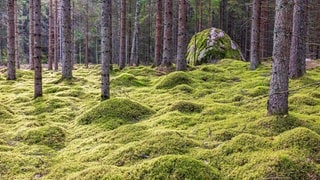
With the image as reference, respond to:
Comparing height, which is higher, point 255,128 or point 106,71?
point 106,71

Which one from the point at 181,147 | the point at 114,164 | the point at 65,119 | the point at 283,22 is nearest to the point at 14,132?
the point at 65,119

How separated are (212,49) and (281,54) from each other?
1701 cm

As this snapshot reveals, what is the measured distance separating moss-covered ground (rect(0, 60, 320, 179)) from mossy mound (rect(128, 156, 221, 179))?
0.01 meters

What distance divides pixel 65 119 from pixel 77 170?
163 inches

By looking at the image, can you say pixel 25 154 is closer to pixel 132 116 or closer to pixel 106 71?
pixel 132 116

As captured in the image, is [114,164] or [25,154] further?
[25,154]

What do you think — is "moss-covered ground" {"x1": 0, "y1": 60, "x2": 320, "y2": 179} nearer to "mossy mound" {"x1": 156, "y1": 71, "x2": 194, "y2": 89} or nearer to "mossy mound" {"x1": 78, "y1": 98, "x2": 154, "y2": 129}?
"mossy mound" {"x1": 78, "y1": 98, "x2": 154, "y2": 129}

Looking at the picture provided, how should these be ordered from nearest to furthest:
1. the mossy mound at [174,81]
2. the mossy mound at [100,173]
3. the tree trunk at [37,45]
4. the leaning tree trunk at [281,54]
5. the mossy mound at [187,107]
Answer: the mossy mound at [100,173], the leaning tree trunk at [281,54], the mossy mound at [187,107], the tree trunk at [37,45], the mossy mound at [174,81]

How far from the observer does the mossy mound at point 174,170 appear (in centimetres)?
483

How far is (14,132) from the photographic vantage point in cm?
807

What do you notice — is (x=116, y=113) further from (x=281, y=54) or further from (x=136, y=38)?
(x=136, y=38)

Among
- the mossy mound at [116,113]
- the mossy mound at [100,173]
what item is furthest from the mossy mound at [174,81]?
the mossy mound at [100,173]

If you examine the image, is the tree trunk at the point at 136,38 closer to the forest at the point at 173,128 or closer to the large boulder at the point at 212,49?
the large boulder at the point at 212,49

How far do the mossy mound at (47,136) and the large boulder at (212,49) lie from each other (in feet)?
53.0
